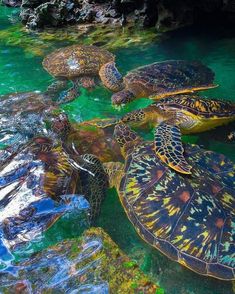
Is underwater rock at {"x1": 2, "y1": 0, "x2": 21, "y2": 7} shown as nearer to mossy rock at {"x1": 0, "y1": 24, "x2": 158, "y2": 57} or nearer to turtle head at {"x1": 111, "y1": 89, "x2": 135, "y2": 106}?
mossy rock at {"x1": 0, "y1": 24, "x2": 158, "y2": 57}

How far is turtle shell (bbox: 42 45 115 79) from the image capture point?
6.92 metres

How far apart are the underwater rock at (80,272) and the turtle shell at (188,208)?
1.29ft

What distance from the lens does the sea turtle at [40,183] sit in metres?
3.31

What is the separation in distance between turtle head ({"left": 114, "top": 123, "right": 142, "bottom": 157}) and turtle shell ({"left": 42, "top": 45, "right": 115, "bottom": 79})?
9.39 feet

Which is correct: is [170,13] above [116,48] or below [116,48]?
above

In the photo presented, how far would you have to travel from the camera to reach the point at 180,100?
482cm

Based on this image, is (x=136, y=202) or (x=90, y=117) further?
(x=90, y=117)

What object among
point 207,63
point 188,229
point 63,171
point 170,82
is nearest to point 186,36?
point 207,63

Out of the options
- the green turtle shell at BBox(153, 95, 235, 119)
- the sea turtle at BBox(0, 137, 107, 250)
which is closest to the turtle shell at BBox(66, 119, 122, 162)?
the sea turtle at BBox(0, 137, 107, 250)

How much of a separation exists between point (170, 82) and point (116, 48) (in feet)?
9.28

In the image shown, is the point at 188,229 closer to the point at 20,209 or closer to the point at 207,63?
the point at 20,209

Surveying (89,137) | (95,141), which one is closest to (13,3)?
(89,137)

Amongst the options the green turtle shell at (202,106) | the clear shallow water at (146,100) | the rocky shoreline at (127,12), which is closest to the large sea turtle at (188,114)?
the green turtle shell at (202,106)

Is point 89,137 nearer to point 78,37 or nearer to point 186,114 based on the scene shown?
point 186,114
